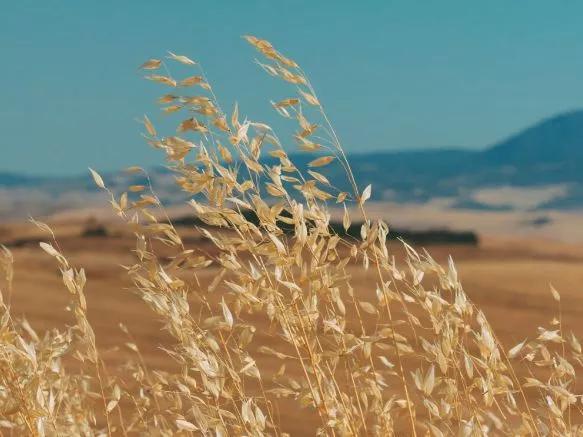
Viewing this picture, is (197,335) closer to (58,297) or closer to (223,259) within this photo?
(223,259)

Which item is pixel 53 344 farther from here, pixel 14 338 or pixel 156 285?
pixel 156 285

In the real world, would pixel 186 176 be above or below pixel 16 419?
above

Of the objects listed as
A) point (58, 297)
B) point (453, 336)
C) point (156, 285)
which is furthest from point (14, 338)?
point (58, 297)

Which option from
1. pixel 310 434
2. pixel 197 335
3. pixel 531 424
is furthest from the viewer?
pixel 310 434

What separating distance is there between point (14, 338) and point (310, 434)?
2.33 metres

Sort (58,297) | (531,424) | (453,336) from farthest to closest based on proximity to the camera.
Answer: (58,297) → (531,424) → (453,336)

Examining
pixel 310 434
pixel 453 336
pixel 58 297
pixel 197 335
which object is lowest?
pixel 58 297

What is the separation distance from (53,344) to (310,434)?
2.30 metres

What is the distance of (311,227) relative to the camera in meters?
1.84

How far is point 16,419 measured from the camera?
2.02 meters

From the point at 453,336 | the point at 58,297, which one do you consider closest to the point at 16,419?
the point at 453,336

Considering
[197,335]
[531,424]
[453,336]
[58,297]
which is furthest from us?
[58,297]

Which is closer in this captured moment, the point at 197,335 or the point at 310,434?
the point at 197,335

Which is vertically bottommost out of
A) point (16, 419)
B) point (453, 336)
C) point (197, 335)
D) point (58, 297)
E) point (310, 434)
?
point (58, 297)
